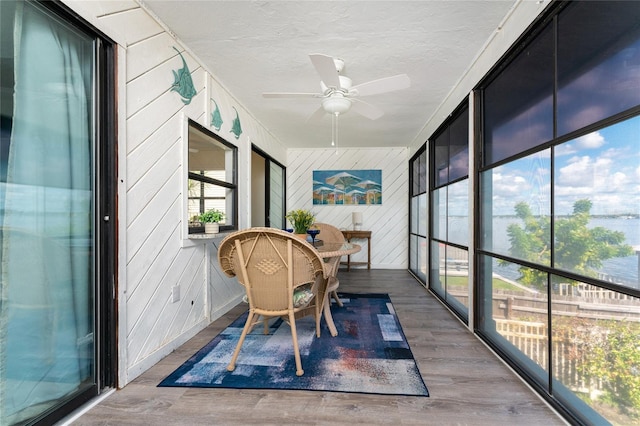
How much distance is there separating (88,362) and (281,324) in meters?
1.50

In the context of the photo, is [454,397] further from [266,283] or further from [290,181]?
[290,181]

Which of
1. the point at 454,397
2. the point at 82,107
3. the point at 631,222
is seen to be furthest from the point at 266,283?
the point at 631,222

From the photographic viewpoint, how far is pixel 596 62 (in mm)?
1292

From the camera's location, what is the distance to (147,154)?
2.00m

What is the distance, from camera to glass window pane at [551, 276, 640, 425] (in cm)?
114

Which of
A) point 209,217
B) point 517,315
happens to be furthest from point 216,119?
point 517,315

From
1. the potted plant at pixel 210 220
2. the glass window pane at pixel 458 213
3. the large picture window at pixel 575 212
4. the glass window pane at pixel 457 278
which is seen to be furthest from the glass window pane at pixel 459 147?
the potted plant at pixel 210 220

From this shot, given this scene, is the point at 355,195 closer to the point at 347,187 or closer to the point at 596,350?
the point at 347,187

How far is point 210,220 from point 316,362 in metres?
1.56

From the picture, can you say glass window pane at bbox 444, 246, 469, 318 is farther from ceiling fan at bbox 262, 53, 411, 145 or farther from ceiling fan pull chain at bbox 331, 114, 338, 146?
ceiling fan pull chain at bbox 331, 114, 338, 146

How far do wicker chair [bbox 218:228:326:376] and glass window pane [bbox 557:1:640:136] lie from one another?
1552mm

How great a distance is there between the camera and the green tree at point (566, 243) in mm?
1236

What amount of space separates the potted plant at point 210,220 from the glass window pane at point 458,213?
2.38 meters

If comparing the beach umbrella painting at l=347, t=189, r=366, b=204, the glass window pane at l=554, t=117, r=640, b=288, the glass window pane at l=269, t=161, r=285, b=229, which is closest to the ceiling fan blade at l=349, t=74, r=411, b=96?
the glass window pane at l=554, t=117, r=640, b=288
